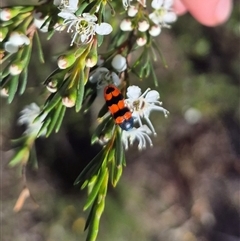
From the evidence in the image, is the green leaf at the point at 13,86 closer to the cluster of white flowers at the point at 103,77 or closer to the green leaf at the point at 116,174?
the cluster of white flowers at the point at 103,77

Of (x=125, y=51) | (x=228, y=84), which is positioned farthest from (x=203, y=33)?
(x=125, y=51)

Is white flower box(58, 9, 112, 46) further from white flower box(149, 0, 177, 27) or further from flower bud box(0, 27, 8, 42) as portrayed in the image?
white flower box(149, 0, 177, 27)

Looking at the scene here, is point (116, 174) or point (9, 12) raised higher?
point (9, 12)

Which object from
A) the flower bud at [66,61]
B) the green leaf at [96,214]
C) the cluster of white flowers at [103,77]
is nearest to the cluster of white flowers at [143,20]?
the cluster of white flowers at [103,77]

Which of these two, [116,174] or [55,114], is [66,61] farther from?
[116,174]

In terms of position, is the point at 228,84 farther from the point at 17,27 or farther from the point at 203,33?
the point at 17,27

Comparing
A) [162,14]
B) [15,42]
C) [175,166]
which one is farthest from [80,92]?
[175,166]

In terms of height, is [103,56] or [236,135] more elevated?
[103,56]
